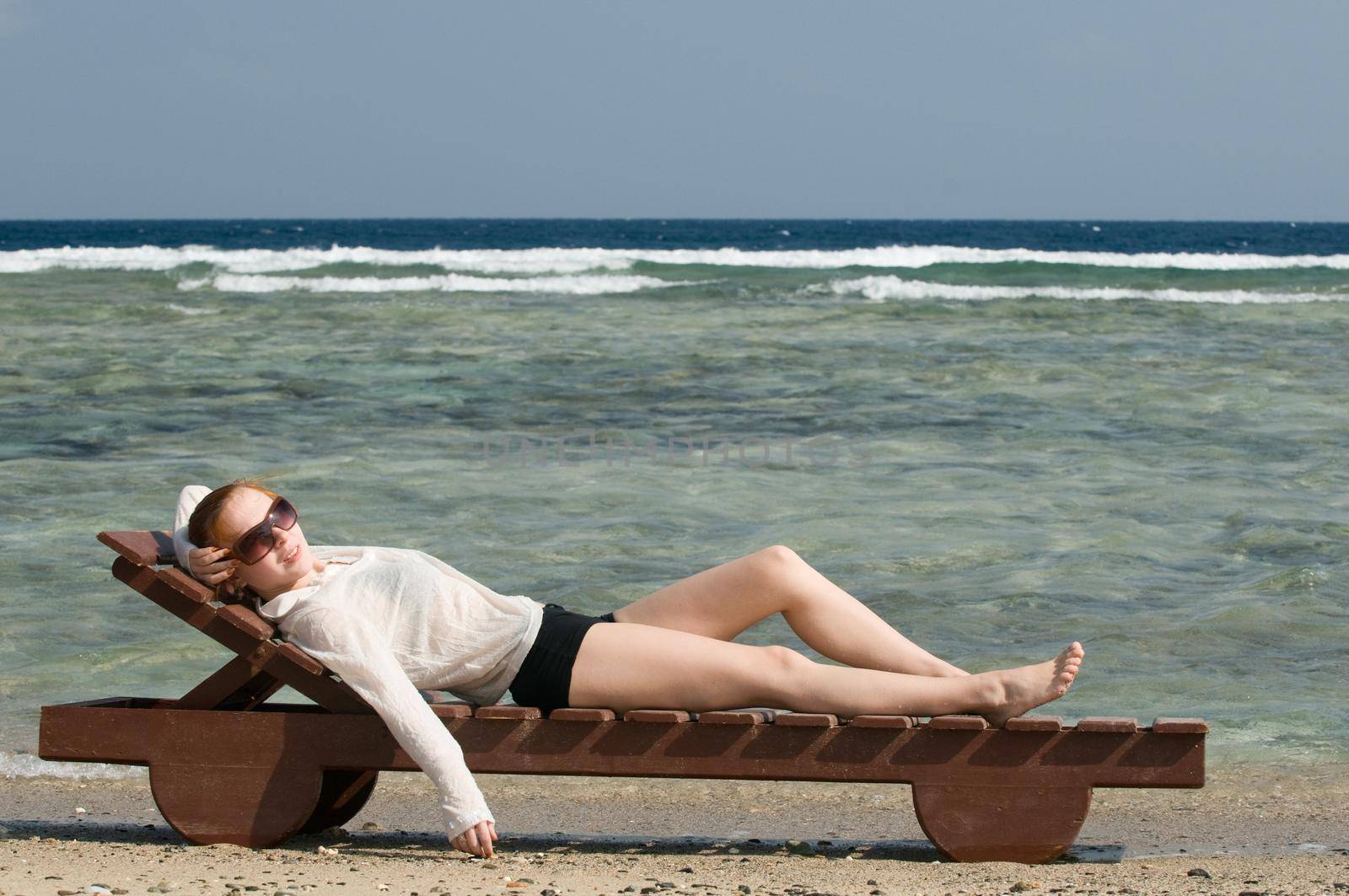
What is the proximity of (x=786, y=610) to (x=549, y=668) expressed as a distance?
25.9 inches

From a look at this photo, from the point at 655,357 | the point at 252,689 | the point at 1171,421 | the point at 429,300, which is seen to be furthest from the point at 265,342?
the point at 252,689

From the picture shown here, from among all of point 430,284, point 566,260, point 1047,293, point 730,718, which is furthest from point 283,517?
point 566,260

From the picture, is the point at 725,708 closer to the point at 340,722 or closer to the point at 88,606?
the point at 340,722

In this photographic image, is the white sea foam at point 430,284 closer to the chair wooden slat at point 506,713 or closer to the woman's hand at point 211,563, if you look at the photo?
the woman's hand at point 211,563

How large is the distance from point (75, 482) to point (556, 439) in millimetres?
3739

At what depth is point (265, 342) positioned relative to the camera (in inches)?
759

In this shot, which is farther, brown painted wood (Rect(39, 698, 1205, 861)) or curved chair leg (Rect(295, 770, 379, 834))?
curved chair leg (Rect(295, 770, 379, 834))

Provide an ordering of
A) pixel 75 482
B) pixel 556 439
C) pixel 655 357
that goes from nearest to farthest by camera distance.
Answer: pixel 75 482
pixel 556 439
pixel 655 357

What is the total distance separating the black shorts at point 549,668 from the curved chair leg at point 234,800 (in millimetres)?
595

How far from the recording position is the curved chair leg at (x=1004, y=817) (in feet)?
11.9

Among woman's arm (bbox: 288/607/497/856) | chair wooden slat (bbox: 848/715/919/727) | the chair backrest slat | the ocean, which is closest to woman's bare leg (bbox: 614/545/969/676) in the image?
chair wooden slat (bbox: 848/715/919/727)

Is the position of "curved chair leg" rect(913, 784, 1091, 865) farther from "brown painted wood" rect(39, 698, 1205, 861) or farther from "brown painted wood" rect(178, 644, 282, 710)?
"brown painted wood" rect(178, 644, 282, 710)

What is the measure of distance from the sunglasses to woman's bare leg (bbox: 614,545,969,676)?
0.93 meters

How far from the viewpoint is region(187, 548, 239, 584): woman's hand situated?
145 inches
